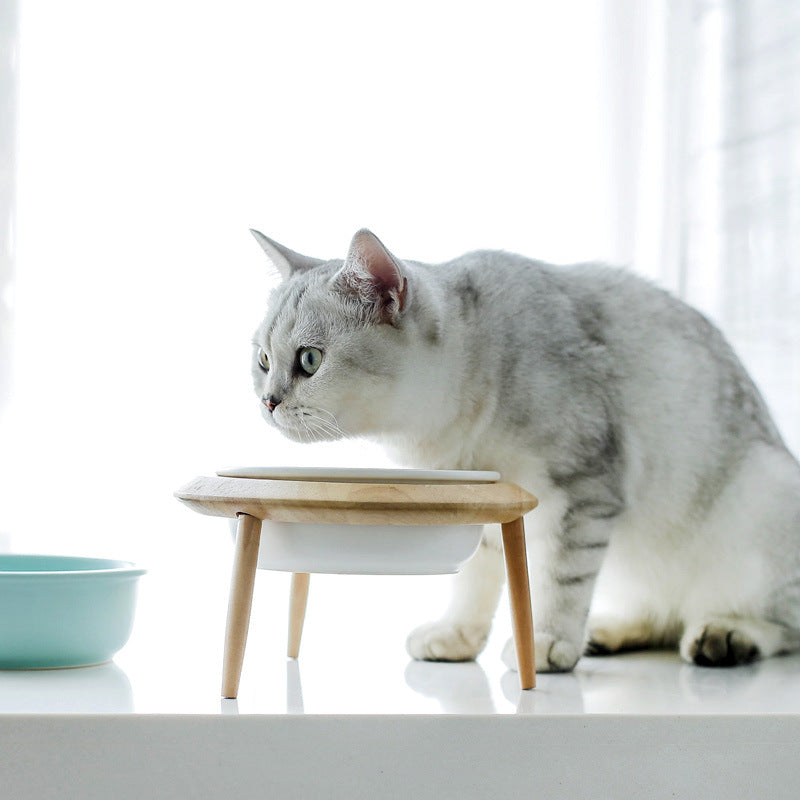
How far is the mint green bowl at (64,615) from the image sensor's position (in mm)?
1094

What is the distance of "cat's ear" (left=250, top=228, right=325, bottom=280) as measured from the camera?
1.32 meters

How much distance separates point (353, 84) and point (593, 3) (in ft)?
1.78

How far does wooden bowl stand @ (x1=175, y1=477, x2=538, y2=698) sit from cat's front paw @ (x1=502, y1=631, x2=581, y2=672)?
0.24 metres

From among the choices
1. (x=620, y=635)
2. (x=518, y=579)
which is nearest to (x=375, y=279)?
(x=518, y=579)

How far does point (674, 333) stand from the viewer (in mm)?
1396

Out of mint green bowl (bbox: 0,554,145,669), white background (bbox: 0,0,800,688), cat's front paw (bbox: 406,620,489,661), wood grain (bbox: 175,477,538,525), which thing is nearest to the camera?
wood grain (bbox: 175,477,538,525)

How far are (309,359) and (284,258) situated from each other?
205 millimetres

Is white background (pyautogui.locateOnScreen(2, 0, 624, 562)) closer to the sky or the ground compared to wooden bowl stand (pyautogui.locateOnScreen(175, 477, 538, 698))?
closer to the sky

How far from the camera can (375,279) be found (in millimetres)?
1159

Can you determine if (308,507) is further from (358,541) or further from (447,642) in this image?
(447,642)

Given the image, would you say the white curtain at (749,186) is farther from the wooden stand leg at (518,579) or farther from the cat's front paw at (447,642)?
the wooden stand leg at (518,579)

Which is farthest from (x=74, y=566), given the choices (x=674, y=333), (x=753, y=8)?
(x=753, y=8)

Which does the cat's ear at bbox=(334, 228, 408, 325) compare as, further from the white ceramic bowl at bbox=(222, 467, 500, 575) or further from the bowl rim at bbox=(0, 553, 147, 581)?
the bowl rim at bbox=(0, 553, 147, 581)

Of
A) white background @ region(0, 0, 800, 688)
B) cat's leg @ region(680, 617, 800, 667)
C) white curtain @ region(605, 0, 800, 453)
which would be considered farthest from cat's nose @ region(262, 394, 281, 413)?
white curtain @ region(605, 0, 800, 453)
